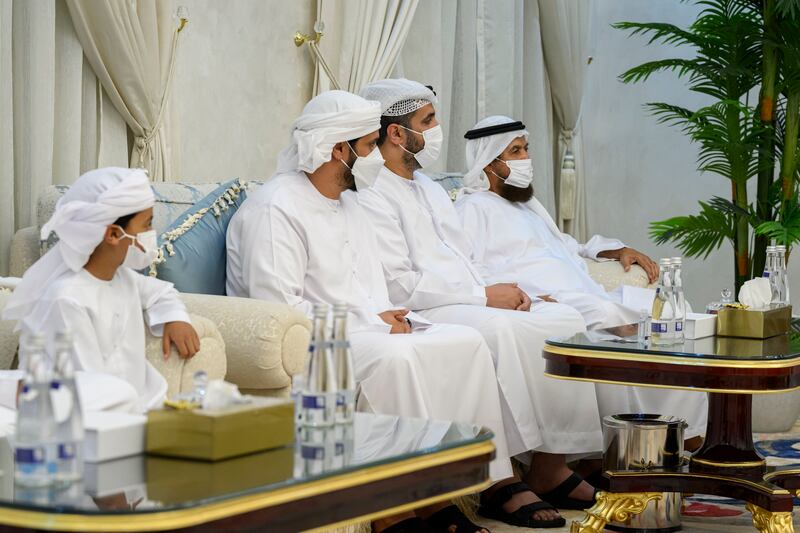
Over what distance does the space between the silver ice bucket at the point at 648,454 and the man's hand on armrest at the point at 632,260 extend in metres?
1.61

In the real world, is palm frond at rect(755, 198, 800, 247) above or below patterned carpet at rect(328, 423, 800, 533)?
above

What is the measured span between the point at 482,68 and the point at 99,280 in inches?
193

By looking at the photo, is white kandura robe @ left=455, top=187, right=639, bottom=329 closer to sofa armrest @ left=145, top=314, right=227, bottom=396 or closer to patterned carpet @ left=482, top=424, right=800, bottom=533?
patterned carpet @ left=482, top=424, right=800, bottom=533

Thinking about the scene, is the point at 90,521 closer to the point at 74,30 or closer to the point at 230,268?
the point at 230,268

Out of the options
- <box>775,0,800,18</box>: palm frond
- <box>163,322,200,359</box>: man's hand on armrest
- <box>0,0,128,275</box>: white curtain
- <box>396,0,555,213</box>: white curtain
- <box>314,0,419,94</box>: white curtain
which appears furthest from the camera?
<box>396,0,555,213</box>: white curtain

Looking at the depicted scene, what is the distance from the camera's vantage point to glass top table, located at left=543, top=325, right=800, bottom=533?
3.86m

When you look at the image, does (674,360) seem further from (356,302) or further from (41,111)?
(41,111)

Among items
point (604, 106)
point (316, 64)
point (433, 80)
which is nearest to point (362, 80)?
point (316, 64)

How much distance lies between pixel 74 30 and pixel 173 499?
10.6 ft

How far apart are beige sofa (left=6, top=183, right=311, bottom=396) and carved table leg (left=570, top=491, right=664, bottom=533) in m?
1.19

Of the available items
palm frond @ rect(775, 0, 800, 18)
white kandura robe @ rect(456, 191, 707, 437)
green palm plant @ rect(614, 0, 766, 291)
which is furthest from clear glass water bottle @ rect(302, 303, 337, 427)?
palm frond @ rect(775, 0, 800, 18)

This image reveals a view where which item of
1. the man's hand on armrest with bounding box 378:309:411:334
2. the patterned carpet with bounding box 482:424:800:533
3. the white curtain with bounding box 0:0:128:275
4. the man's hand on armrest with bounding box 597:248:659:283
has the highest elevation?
the white curtain with bounding box 0:0:128:275

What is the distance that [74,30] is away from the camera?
15.8ft

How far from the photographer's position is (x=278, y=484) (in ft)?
7.10
